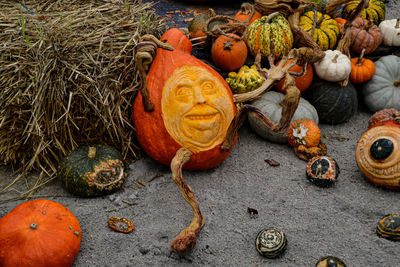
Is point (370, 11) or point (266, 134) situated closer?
point (266, 134)

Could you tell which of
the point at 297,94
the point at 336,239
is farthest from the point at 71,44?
the point at 336,239

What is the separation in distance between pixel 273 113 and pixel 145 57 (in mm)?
1603

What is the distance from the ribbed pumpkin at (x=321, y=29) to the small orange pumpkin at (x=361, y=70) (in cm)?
39

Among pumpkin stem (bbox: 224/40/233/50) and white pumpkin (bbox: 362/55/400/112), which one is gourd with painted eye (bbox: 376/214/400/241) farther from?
pumpkin stem (bbox: 224/40/233/50)

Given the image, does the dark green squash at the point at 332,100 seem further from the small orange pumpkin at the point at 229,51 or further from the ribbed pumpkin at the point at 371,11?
the ribbed pumpkin at the point at 371,11

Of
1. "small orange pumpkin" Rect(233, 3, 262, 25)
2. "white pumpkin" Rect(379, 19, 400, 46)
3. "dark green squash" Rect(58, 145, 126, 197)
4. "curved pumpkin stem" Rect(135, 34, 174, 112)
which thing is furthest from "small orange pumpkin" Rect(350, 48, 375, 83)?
"dark green squash" Rect(58, 145, 126, 197)

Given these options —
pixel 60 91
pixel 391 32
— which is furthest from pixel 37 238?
pixel 391 32

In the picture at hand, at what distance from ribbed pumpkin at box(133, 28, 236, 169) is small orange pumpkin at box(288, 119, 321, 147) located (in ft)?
2.54

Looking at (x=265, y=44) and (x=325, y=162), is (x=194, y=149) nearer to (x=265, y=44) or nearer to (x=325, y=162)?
(x=325, y=162)

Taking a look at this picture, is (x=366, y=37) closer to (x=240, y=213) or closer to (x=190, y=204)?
(x=240, y=213)

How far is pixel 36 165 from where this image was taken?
3592mm

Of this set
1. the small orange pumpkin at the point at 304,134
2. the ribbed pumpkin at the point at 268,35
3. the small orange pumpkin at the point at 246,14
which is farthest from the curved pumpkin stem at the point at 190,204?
the small orange pumpkin at the point at 246,14

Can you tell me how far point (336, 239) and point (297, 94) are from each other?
3.83ft

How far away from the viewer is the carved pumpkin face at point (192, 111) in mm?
3330
